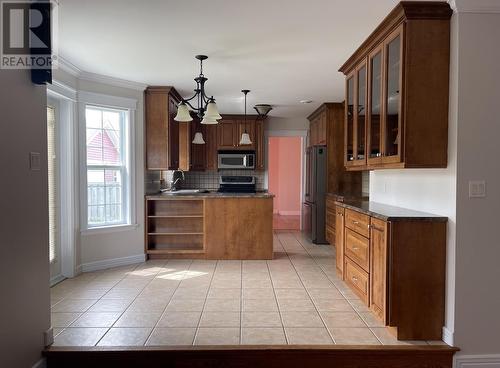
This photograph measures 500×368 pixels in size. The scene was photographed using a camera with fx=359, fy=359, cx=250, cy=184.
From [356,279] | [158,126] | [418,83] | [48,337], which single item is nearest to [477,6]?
[418,83]

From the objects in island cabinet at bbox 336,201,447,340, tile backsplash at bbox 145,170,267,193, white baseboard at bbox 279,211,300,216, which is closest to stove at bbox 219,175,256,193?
tile backsplash at bbox 145,170,267,193

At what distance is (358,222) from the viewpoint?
316 cm

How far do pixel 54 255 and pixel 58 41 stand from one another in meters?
2.22

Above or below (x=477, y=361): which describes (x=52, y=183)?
above

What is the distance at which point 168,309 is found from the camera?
307 cm

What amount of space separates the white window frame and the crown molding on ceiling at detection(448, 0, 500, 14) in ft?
12.1

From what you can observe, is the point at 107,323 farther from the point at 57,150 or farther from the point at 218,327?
the point at 57,150

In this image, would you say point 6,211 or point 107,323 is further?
point 107,323

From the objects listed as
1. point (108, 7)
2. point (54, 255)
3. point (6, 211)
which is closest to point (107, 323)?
point (6, 211)

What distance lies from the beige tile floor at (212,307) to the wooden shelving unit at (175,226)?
0.42 meters

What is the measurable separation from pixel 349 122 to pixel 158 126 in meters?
2.55

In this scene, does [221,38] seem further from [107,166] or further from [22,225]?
[107,166]

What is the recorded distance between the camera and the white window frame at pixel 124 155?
13.6 ft

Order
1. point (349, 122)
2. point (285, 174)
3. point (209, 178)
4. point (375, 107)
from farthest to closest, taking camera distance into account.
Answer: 1. point (285, 174)
2. point (209, 178)
3. point (349, 122)
4. point (375, 107)
